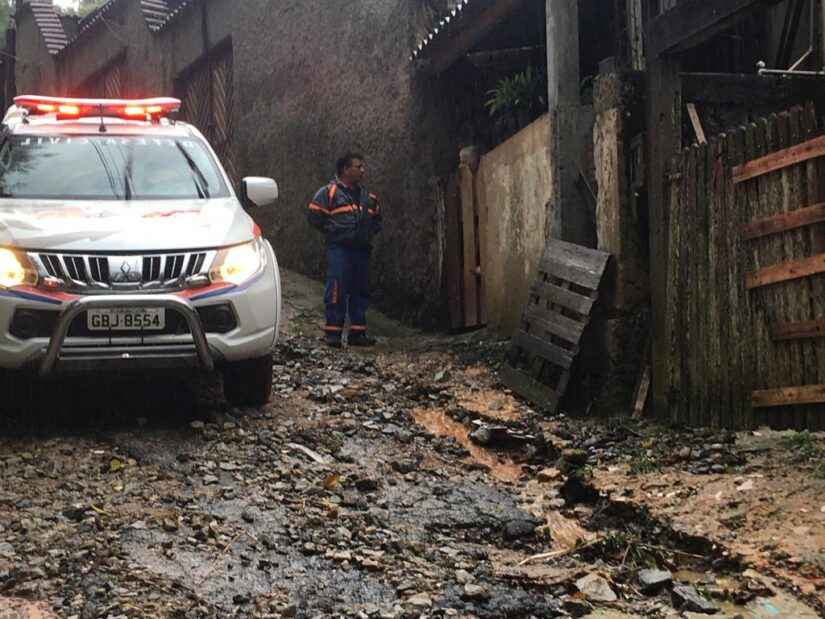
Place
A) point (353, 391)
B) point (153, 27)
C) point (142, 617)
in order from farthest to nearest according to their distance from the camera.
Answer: point (153, 27) → point (353, 391) → point (142, 617)

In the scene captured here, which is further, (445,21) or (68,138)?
(445,21)

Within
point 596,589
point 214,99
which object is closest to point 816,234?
point 596,589

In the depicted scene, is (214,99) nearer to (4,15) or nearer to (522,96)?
(522,96)

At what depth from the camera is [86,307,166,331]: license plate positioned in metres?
5.37

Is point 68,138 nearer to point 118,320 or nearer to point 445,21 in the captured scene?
point 118,320

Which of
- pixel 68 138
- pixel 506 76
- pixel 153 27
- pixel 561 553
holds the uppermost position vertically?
pixel 153 27

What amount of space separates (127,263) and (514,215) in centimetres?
404

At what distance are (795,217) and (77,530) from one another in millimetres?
3686

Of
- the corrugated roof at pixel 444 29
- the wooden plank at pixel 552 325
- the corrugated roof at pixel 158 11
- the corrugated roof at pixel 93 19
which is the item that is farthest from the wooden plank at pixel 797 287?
the corrugated roof at pixel 93 19

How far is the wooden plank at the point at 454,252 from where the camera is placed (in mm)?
9961

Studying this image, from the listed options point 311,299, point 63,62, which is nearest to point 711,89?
point 311,299

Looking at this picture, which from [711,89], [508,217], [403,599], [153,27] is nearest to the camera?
[403,599]

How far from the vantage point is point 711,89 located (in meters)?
6.45

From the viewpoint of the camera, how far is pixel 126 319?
541cm
